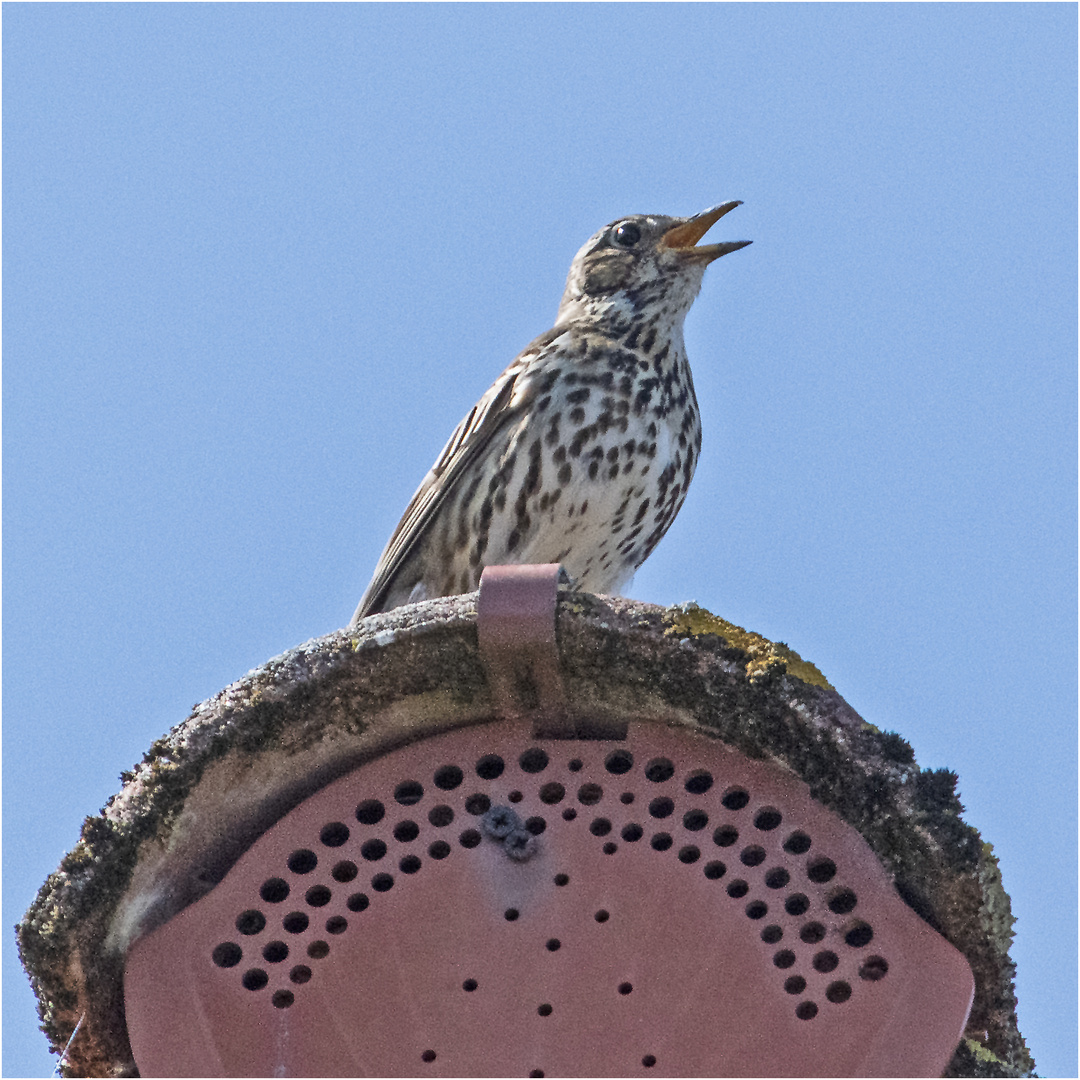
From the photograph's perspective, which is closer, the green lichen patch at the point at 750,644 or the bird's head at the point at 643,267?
the green lichen patch at the point at 750,644

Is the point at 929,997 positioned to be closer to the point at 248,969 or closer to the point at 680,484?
the point at 248,969

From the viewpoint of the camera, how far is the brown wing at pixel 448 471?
6793 mm

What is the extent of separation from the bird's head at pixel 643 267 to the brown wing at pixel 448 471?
2.44 ft

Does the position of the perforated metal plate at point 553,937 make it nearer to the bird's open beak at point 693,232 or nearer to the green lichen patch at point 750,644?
the green lichen patch at point 750,644

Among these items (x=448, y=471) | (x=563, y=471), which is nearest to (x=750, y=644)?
(x=563, y=471)

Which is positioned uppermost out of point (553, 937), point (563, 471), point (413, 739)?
point (563, 471)

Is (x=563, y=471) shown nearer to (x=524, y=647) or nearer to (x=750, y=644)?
(x=524, y=647)

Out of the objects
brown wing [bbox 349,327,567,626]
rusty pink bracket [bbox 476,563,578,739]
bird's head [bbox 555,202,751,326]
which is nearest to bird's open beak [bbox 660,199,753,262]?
bird's head [bbox 555,202,751,326]

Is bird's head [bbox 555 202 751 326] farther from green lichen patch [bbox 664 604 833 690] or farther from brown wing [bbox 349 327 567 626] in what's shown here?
green lichen patch [bbox 664 604 833 690]

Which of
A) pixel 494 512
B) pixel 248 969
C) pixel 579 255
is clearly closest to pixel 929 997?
pixel 248 969

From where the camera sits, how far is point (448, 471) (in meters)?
6.81

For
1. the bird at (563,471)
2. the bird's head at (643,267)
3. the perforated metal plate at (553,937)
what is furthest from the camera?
the bird's head at (643,267)

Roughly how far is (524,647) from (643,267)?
399cm

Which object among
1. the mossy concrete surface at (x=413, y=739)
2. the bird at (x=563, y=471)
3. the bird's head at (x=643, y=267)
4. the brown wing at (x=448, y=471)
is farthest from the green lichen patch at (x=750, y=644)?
the bird's head at (x=643, y=267)
